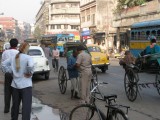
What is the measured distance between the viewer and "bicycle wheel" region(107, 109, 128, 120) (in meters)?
5.99

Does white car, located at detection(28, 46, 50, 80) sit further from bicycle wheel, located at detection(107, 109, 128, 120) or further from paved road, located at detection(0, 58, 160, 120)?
bicycle wheel, located at detection(107, 109, 128, 120)

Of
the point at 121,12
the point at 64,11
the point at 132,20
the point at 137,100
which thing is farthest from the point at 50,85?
the point at 64,11

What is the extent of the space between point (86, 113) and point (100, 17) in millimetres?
61660

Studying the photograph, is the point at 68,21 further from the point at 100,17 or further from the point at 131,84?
the point at 131,84

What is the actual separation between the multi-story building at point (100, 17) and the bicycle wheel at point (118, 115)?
5243cm

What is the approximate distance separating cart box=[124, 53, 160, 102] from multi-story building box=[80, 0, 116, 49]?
46.7 m

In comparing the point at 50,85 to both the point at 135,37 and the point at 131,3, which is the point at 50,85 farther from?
the point at 131,3

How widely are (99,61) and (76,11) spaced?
100 m

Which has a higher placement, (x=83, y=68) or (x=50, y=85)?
(x=83, y=68)

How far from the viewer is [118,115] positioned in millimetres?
6125

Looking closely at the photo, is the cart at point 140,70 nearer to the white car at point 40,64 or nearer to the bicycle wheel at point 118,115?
the bicycle wheel at point 118,115

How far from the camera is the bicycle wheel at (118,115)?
5.99 m

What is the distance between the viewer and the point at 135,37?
27078 millimetres

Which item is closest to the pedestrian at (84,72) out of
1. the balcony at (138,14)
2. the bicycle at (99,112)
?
the bicycle at (99,112)
